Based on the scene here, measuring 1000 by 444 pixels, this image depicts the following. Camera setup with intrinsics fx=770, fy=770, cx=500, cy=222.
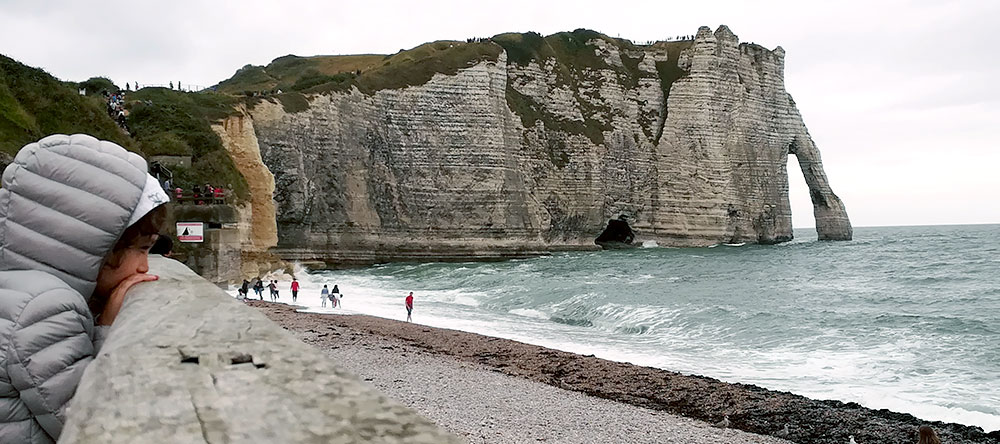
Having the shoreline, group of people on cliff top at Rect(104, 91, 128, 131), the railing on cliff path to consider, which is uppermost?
group of people on cliff top at Rect(104, 91, 128, 131)

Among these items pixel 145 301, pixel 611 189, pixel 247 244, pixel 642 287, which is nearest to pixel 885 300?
pixel 642 287

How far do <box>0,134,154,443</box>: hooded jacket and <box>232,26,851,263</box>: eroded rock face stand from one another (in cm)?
4863

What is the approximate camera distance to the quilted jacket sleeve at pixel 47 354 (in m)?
1.71

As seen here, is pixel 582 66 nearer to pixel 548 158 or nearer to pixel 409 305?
pixel 548 158

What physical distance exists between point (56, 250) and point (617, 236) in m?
75.8

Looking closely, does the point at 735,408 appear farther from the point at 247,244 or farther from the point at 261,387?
the point at 247,244

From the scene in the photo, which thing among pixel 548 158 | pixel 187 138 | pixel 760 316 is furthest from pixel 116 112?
pixel 548 158

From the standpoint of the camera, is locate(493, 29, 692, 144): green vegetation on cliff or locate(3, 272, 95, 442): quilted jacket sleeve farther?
locate(493, 29, 692, 144): green vegetation on cliff

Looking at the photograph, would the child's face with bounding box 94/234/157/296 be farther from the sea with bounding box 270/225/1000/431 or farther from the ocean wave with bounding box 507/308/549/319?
the ocean wave with bounding box 507/308/549/319

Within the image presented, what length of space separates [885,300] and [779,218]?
49009mm

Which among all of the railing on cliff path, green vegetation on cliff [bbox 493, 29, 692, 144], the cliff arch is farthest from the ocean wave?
the cliff arch

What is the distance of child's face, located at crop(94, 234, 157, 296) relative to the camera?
6.63 feet

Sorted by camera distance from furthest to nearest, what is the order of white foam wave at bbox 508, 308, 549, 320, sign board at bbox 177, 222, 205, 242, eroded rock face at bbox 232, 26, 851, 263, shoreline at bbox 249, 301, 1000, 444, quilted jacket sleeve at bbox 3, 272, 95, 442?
1. eroded rock face at bbox 232, 26, 851, 263
2. white foam wave at bbox 508, 308, 549, 320
3. sign board at bbox 177, 222, 205, 242
4. shoreline at bbox 249, 301, 1000, 444
5. quilted jacket sleeve at bbox 3, 272, 95, 442

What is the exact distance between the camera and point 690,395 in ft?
45.0
